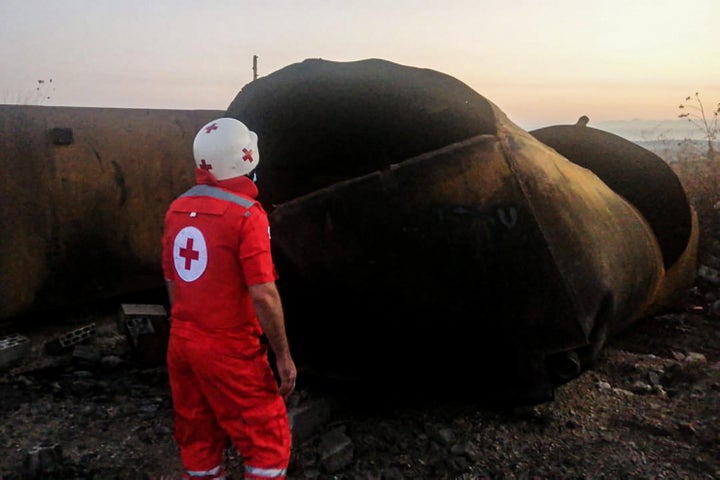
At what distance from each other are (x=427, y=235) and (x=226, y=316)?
90cm

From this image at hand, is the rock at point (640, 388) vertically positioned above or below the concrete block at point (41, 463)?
below

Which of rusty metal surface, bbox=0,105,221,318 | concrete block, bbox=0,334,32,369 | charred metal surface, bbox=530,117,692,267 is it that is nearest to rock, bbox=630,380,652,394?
charred metal surface, bbox=530,117,692,267

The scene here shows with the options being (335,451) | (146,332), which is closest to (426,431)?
(335,451)

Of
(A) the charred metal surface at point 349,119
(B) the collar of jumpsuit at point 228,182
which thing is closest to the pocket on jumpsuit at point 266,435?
(B) the collar of jumpsuit at point 228,182

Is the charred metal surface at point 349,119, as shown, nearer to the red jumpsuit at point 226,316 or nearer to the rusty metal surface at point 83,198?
the red jumpsuit at point 226,316

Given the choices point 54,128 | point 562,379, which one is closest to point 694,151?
point 562,379

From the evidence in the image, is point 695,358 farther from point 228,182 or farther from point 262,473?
point 228,182

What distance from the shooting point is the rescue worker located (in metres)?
2.17

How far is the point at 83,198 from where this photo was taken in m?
4.56

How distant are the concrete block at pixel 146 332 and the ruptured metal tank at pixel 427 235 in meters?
1.29

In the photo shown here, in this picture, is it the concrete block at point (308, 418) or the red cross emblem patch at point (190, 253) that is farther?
the concrete block at point (308, 418)

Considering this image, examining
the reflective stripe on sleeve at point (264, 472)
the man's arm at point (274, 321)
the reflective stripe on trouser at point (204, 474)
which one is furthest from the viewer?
the reflective stripe on trouser at point (204, 474)

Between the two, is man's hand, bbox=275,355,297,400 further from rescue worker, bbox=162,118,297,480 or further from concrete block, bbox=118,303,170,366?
concrete block, bbox=118,303,170,366

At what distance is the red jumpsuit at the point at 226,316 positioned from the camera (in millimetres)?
2170
